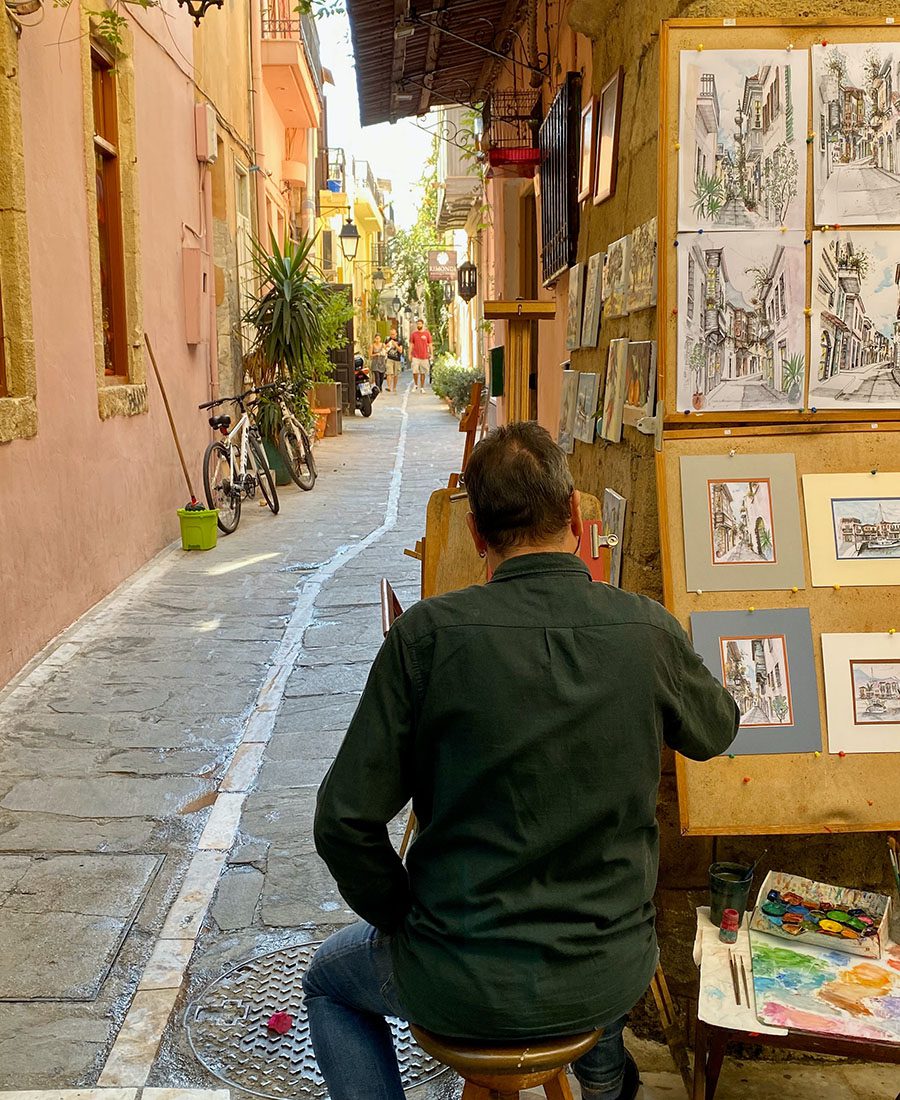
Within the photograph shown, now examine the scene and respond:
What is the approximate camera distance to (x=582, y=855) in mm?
1799

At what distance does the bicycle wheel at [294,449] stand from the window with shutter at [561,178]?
6.73m

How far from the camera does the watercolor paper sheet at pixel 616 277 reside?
10.2 feet

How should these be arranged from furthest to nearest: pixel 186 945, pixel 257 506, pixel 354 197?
pixel 354 197, pixel 257 506, pixel 186 945

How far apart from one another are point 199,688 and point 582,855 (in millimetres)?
4415

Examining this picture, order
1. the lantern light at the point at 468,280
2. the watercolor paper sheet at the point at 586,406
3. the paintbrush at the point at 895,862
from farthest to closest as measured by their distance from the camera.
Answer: the lantern light at the point at 468,280 → the watercolor paper sheet at the point at 586,406 → the paintbrush at the point at 895,862

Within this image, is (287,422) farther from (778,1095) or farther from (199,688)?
(778,1095)

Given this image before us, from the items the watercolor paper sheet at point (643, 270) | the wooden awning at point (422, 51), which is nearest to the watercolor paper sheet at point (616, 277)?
the watercolor paper sheet at point (643, 270)

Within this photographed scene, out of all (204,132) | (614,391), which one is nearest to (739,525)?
(614,391)

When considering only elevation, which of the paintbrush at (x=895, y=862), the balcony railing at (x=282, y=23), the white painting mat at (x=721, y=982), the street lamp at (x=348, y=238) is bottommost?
the white painting mat at (x=721, y=982)

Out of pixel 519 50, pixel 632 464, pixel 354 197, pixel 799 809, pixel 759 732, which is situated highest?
pixel 354 197

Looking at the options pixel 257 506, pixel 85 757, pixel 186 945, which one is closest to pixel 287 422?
pixel 257 506

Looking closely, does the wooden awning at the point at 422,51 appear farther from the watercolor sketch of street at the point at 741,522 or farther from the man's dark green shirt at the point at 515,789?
the man's dark green shirt at the point at 515,789

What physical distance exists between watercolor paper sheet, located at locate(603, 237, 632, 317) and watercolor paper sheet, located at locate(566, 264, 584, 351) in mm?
358

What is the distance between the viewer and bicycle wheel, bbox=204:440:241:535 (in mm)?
10242
